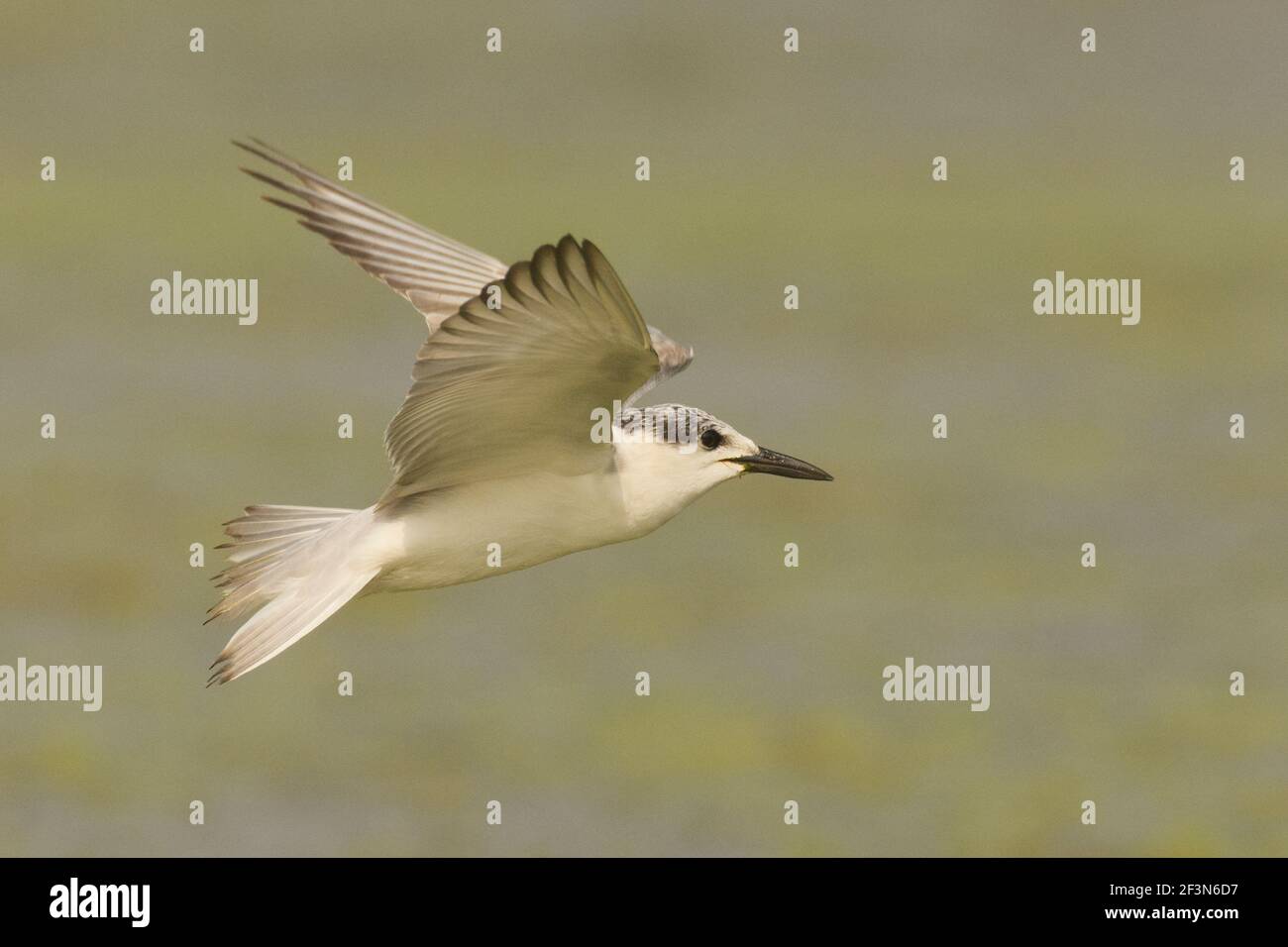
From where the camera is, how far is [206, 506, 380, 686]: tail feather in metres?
9.43

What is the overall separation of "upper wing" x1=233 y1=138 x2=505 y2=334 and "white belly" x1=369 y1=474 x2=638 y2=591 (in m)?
1.09

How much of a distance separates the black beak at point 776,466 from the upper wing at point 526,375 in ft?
1.93

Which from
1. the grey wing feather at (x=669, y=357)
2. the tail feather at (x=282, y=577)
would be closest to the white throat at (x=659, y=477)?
the grey wing feather at (x=669, y=357)

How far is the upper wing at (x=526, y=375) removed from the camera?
865 centimetres

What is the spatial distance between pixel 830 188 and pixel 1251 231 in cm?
576

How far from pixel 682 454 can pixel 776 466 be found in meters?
0.40

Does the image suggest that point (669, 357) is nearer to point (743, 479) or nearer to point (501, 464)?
point (501, 464)

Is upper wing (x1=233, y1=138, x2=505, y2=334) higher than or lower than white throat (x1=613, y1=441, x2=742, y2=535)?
higher

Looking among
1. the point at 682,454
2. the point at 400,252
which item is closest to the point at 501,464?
the point at 682,454

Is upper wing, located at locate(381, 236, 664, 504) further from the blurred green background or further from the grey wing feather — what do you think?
the blurred green background

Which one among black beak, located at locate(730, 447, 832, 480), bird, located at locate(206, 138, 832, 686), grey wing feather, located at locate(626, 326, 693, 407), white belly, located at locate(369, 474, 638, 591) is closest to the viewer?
bird, located at locate(206, 138, 832, 686)

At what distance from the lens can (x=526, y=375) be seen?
29.8 feet

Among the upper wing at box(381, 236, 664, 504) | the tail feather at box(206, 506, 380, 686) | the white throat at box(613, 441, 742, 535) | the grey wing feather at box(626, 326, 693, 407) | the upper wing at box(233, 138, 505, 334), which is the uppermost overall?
the upper wing at box(233, 138, 505, 334)

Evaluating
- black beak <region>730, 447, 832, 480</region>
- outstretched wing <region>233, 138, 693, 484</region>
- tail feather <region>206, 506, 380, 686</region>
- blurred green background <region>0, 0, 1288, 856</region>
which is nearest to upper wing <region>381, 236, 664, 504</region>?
outstretched wing <region>233, 138, 693, 484</region>
